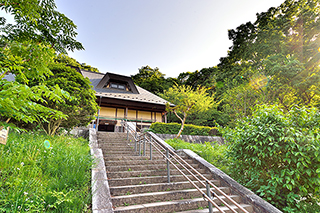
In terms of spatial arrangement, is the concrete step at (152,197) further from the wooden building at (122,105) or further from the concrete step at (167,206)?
the wooden building at (122,105)

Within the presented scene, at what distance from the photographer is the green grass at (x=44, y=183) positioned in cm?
240

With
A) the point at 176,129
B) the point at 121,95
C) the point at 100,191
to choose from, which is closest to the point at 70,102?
the point at 100,191

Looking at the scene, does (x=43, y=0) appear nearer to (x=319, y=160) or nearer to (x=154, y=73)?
(x=319, y=160)

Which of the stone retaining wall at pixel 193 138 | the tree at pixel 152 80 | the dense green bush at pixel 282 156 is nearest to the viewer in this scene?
the dense green bush at pixel 282 156

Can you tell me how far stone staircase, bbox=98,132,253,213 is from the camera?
3484mm

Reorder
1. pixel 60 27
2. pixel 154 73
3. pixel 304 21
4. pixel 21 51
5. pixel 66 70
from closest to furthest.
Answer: pixel 21 51 < pixel 60 27 < pixel 66 70 < pixel 304 21 < pixel 154 73

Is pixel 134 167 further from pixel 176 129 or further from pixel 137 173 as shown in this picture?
pixel 176 129

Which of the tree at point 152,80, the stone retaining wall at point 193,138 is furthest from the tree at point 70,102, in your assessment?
the tree at point 152,80

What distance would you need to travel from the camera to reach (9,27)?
3.71 meters

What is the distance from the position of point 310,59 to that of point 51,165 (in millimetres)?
16772

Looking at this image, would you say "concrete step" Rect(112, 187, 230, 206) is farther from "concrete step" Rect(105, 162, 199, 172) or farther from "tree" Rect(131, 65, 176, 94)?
"tree" Rect(131, 65, 176, 94)

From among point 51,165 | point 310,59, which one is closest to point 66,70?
point 51,165

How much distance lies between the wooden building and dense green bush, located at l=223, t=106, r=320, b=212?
1016 centimetres

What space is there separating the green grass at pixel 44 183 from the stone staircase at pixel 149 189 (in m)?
0.73
